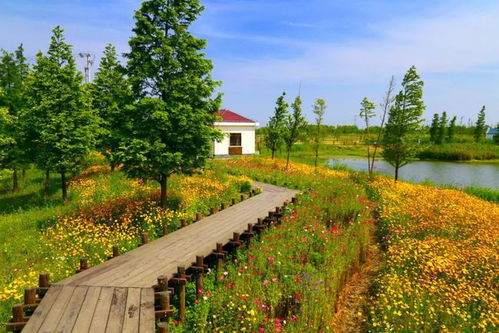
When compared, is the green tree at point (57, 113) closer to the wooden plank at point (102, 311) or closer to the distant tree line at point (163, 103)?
the distant tree line at point (163, 103)

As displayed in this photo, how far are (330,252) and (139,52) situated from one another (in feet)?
32.1

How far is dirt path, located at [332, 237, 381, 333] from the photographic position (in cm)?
646

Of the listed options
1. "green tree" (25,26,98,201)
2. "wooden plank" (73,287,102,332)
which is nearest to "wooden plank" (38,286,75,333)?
"wooden plank" (73,287,102,332)

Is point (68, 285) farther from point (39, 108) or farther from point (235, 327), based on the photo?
point (39, 108)

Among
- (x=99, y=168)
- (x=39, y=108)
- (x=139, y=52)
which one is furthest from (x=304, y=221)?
(x=99, y=168)

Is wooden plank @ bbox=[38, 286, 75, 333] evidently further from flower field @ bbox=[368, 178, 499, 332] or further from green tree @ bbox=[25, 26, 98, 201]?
green tree @ bbox=[25, 26, 98, 201]

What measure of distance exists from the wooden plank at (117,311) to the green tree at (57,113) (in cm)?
1085

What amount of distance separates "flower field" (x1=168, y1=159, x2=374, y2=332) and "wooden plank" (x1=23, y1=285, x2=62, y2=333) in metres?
2.17

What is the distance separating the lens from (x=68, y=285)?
567 cm

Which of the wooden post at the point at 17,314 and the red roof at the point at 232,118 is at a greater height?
the red roof at the point at 232,118

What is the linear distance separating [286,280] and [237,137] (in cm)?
3078

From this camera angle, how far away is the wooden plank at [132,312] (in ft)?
14.7

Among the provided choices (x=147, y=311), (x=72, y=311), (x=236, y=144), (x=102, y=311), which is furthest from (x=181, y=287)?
(x=236, y=144)

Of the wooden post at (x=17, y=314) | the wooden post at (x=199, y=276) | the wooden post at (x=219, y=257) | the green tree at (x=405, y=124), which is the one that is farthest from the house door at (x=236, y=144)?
the wooden post at (x=17, y=314)
